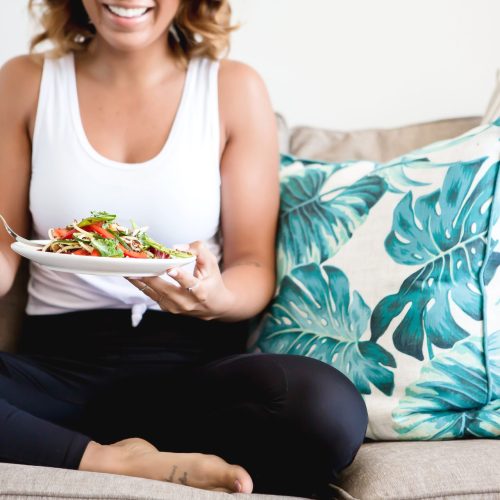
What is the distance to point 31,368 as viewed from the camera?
1449 mm

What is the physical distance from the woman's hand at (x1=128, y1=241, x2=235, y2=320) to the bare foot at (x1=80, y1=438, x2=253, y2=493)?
245 mm

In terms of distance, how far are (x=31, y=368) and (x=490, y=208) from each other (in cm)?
89

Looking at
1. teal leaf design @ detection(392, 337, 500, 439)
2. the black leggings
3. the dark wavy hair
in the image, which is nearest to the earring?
the dark wavy hair

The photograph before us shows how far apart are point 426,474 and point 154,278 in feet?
1.64

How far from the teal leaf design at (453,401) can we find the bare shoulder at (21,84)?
98 centimetres

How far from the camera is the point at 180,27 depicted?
1.69 metres

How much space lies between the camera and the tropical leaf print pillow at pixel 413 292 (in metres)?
1.31

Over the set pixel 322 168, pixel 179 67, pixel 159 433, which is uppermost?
pixel 179 67

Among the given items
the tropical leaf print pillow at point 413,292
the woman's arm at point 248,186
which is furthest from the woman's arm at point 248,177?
the tropical leaf print pillow at point 413,292

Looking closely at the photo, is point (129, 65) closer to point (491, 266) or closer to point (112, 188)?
point (112, 188)

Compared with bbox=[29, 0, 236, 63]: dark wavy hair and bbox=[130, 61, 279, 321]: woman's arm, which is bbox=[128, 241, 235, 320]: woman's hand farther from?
bbox=[29, 0, 236, 63]: dark wavy hair

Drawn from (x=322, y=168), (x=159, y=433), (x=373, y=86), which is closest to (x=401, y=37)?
(x=373, y=86)

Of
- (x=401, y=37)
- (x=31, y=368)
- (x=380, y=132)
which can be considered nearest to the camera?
(x=31, y=368)

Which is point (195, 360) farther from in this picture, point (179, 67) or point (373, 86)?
point (373, 86)
